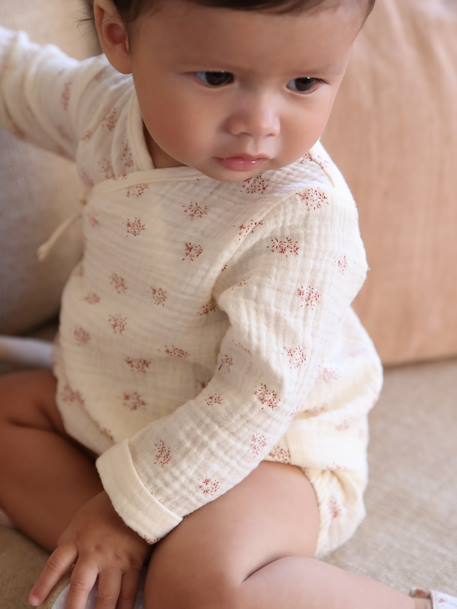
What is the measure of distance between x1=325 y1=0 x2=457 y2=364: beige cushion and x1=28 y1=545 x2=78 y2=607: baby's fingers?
1.65 ft

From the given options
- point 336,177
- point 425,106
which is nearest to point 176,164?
point 336,177

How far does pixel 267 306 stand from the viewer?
2.48 ft

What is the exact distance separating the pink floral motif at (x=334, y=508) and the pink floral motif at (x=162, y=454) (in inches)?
7.3

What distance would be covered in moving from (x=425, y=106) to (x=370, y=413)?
0.38 metres

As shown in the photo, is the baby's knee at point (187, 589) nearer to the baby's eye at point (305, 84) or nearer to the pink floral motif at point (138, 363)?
Result: the pink floral motif at point (138, 363)

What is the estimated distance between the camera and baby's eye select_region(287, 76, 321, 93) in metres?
0.69

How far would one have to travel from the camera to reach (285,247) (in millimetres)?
765

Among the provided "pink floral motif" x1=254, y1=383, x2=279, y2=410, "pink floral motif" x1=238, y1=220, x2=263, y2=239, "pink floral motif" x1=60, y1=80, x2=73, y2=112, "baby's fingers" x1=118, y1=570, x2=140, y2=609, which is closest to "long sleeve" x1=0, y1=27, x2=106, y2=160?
"pink floral motif" x1=60, y1=80, x2=73, y2=112

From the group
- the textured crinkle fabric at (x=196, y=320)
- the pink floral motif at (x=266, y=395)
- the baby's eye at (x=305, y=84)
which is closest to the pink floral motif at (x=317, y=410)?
the textured crinkle fabric at (x=196, y=320)

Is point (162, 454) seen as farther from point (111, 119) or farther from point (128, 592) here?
point (111, 119)

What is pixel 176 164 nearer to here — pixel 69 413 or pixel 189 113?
pixel 189 113

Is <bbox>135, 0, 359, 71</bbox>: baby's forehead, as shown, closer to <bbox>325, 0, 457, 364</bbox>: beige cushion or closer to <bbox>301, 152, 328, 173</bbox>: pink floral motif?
<bbox>301, 152, 328, 173</bbox>: pink floral motif

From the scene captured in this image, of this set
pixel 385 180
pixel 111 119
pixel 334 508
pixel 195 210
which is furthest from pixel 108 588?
pixel 385 180

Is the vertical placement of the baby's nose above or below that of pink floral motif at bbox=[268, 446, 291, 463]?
above
